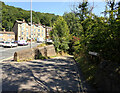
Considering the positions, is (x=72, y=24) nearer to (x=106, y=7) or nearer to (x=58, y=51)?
(x=58, y=51)

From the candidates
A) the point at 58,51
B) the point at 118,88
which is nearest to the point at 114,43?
the point at 118,88

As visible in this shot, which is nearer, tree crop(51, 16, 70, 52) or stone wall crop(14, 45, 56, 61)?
stone wall crop(14, 45, 56, 61)

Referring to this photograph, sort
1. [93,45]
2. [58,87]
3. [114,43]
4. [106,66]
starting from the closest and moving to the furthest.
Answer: [106,66], [114,43], [58,87], [93,45]

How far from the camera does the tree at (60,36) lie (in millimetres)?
14121

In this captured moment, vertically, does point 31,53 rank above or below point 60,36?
below

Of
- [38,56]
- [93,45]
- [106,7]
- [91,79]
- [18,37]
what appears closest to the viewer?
[91,79]

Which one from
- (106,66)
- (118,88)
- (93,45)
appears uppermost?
(93,45)

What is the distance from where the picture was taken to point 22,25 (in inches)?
2379

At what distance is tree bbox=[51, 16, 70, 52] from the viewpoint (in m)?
14.1

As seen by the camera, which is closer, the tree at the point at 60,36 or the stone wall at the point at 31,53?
the stone wall at the point at 31,53

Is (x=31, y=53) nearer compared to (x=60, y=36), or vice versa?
(x=31, y=53)

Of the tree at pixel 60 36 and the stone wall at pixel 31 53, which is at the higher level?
the tree at pixel 60 36

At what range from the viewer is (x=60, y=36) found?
14.7 metres

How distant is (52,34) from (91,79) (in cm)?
1070
